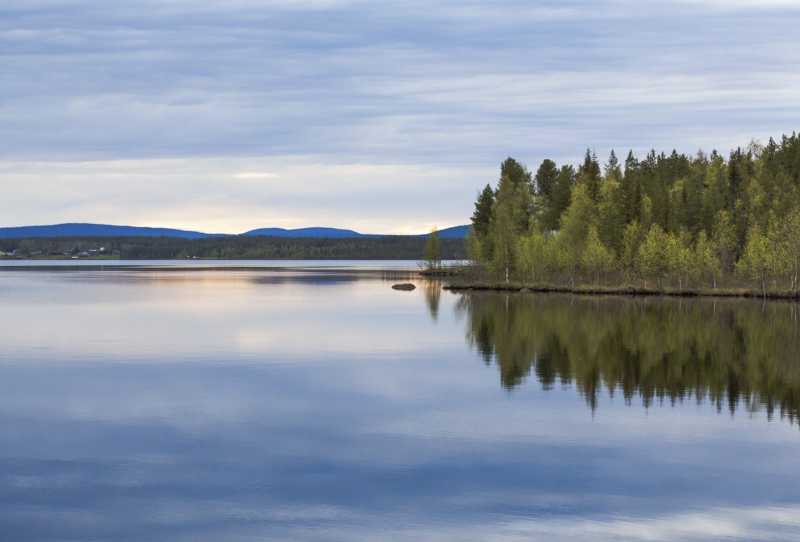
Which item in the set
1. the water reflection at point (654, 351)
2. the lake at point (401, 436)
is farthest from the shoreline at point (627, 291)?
the lake at point (401, 436)

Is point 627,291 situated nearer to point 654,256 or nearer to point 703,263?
point 654,256

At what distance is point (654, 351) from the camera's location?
201ft

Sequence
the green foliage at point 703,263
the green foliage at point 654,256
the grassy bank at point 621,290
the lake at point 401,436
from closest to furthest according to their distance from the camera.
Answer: the lake at point 401,436 → the grassy bank at point 621,290 → the green foliage at point 654,256 → the green foliage at point 703,263

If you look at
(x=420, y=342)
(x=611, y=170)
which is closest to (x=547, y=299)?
(x=420, y=342)

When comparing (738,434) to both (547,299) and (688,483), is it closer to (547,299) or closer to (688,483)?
(688,483)

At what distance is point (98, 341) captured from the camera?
69.9m

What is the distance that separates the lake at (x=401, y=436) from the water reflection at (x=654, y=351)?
27 centimetres

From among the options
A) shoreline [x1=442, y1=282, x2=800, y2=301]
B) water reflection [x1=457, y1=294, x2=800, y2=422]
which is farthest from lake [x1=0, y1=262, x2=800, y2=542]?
shoreline [x1=442, y1=282, x2=800, y2=301]

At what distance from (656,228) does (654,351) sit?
88542mm

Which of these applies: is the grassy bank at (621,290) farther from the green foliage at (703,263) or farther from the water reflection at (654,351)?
the water reflection at (654,351)

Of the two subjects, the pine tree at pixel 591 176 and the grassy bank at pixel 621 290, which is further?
the pine tree at pixel 591 176

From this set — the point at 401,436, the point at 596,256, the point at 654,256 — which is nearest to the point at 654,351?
the point at 401,436

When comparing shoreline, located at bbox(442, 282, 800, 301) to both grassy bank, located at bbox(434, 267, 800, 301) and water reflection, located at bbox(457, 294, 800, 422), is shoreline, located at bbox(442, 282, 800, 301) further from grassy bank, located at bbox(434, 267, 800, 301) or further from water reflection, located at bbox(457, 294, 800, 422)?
water reflection, located at bbox(457, 294, 800, 422)

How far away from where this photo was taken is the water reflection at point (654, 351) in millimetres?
45594
